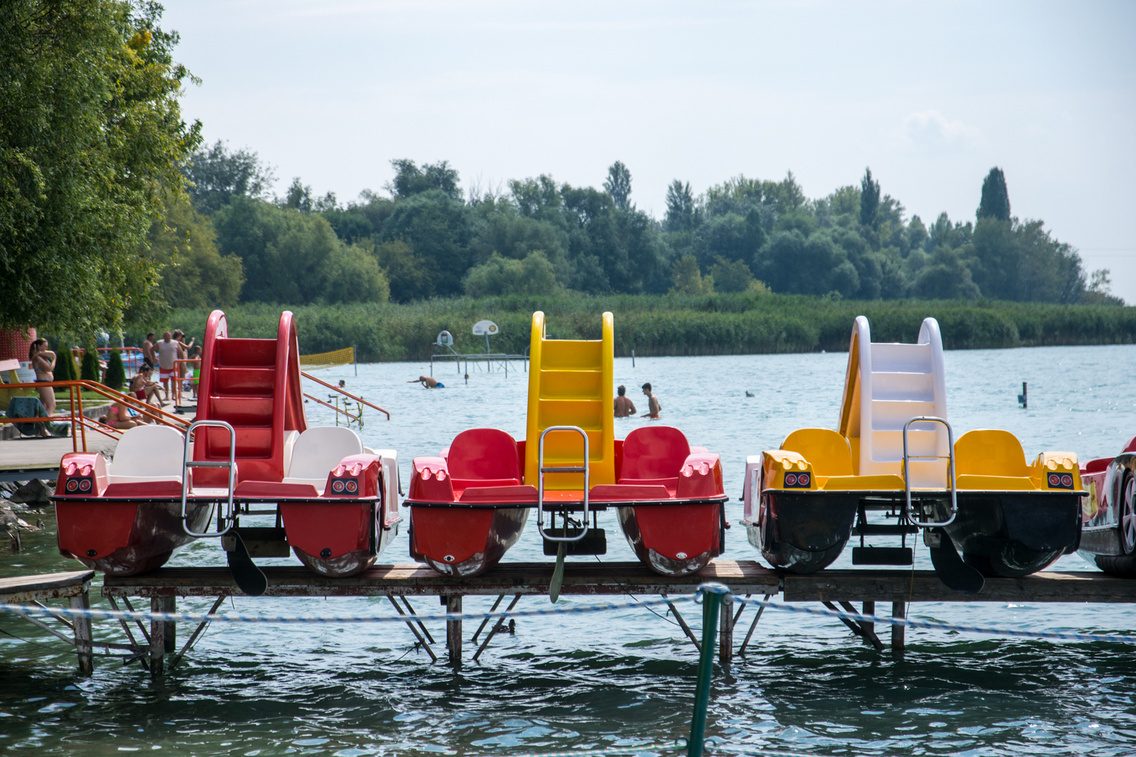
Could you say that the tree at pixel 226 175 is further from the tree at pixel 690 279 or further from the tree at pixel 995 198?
the tree at pixel 995 198

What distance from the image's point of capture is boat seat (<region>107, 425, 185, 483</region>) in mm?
8172

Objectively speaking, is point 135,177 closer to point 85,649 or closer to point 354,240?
point 85,649

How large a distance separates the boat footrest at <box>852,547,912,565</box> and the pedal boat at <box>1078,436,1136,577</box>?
140 cm

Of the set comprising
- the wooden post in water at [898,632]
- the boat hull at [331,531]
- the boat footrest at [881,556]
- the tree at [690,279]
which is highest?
the tree at [690,279]

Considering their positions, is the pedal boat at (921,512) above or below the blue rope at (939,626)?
above

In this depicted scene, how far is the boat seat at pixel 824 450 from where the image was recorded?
26.2ft

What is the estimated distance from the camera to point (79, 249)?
16188mm

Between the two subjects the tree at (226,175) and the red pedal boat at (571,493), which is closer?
the red pedal boat at (571,493)

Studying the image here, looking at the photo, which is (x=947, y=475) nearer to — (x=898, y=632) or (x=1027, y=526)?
(x=1027, y=526)

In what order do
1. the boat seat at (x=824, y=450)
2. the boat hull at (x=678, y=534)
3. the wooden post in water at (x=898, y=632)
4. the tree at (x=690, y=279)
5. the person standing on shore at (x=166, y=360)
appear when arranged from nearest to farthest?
the boat hull at (x=678, y=534), the boat seat at (x=824, y=450), the wooden post in water at (x=898, y=632), the person standing on shore at (x=166, y=360), the tree at (x=690, y=279)

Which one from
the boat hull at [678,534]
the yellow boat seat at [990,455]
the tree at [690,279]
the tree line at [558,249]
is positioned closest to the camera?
the boat hull at [678,534]

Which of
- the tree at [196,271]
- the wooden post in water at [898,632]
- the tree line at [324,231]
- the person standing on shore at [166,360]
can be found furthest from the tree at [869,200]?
the wooden post in water at [898,632]

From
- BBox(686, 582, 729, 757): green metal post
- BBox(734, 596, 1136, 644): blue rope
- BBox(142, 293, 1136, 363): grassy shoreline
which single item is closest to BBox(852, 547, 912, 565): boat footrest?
BBox(734, 596, 1136, 644): blue rope

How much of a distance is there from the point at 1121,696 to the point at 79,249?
1497cm
